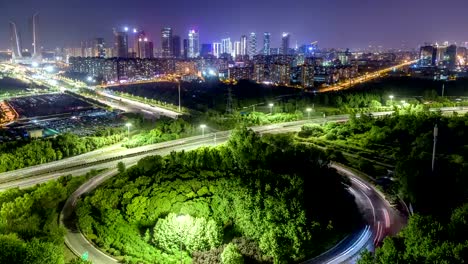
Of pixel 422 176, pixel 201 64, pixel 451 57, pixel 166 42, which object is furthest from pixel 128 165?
pixel 166 42

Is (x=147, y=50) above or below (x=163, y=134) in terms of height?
above

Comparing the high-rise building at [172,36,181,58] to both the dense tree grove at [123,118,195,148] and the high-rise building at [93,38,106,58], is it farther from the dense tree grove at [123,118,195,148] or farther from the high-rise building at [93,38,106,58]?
the dense tree grove at [123,118,195,148]

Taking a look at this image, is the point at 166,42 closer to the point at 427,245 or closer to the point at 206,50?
the point at 206,50

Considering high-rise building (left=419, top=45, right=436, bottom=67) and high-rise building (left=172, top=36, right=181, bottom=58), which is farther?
high-rise building (left=172, top=36, right=181, bottom=58)

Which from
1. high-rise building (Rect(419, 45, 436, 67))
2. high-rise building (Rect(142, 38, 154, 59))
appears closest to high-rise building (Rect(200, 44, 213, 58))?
high-rise building (Rect(142, 38, 154, 59))

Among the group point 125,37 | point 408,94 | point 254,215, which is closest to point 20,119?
point 254,215

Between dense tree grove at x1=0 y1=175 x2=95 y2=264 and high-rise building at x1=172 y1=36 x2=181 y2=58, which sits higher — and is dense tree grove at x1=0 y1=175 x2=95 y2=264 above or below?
below
